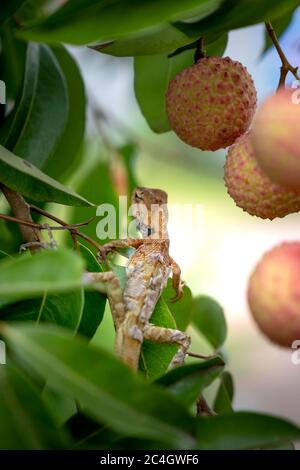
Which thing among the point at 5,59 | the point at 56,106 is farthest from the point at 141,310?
the point at 5,59

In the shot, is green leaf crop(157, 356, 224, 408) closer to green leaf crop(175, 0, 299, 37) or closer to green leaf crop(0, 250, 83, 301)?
green leaf crop(0, 250, 83, 301)

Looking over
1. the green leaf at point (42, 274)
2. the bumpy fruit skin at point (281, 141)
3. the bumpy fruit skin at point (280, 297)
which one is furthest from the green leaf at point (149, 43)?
the green leaf at point (42, 274)

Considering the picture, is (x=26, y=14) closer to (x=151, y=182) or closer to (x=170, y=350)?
(x=170, y=350)

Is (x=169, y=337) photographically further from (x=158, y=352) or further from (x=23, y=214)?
(x=23, y=214)

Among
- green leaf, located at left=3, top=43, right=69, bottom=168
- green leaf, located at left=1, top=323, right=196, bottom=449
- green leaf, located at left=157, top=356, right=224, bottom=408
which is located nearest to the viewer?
green leaf, located at left=1, top=323, right=196, bottom=449

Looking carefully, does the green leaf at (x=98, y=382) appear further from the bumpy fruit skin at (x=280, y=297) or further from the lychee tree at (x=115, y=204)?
the bumpy fruit skin at (x=280, y=297)

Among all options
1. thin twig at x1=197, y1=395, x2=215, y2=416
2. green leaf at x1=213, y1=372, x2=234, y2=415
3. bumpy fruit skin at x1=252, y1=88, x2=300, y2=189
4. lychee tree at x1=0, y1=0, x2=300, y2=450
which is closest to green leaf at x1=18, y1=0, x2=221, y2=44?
lychee tree at x1=0, y1=0, x2=300, y2=450

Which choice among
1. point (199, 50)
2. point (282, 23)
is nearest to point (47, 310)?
point (199, 50)
